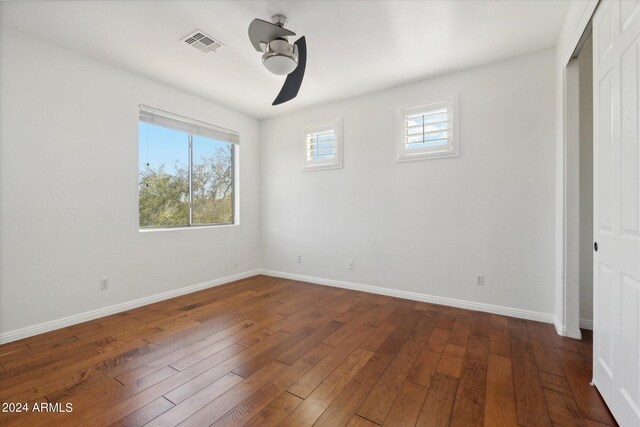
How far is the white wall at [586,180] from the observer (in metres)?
2.48

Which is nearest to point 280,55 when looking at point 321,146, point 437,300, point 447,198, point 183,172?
point 321,146

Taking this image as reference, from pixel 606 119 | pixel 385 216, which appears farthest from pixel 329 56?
pixel 606 119

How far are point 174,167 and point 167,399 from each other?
115 inches

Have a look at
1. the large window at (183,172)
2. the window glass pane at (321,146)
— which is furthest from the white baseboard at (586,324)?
the large window at (183,172)

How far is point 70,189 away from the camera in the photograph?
2.71 m

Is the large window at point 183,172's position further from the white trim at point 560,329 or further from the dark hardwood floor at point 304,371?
the white trim at point 560,329

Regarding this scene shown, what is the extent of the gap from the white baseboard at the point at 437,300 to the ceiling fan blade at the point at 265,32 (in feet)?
10.0

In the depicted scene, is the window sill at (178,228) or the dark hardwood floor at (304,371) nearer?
the dark hardwood floor at (304,371)

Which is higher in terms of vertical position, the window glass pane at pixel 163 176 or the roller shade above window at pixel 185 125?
the roller shade above window at pixel 185 125

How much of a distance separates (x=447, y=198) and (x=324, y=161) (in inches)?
71.2

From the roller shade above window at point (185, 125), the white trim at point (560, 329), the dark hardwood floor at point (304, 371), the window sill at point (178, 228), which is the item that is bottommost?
the dark hardwood floor at point (304, 371)

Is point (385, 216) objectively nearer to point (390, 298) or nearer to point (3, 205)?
point (390, 298)

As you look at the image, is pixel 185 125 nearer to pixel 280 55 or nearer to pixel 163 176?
pixel 163 176

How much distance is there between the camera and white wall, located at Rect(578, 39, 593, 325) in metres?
2.48
